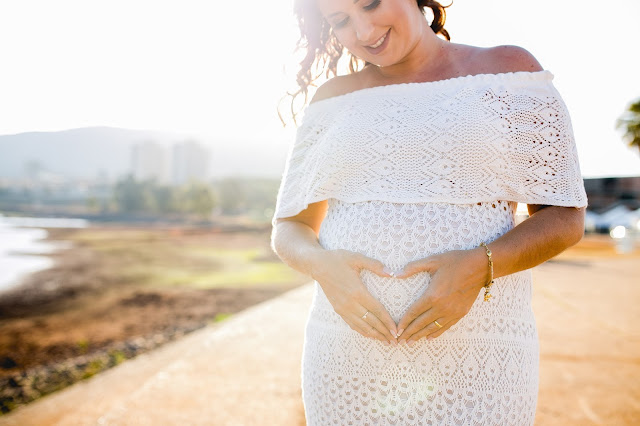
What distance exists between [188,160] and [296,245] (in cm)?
13210

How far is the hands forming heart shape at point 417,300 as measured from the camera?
40.5 inches

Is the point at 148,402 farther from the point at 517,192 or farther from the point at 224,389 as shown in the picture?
the point at 517,192

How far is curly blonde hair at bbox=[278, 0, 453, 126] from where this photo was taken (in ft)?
5.16

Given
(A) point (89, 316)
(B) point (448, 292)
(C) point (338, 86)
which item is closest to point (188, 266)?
(A) point (89, 316)

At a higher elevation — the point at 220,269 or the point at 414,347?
the point at 414,347

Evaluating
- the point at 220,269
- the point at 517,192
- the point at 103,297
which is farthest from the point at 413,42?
Answer: the point at 220,269

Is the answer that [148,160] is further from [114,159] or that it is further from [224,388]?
[224,388]

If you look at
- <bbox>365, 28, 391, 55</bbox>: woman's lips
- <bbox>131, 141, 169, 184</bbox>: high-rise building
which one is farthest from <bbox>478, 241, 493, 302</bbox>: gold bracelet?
<bbox>131, 141, 169, 184</bbox>: high-rise building

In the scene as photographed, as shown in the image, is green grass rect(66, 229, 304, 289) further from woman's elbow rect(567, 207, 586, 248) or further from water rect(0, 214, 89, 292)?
woman's elbow rect(567, 207, 586, 248)

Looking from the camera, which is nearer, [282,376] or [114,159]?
[282,376]

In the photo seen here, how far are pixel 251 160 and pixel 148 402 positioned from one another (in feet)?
508

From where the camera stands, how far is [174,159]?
130750 millimetres

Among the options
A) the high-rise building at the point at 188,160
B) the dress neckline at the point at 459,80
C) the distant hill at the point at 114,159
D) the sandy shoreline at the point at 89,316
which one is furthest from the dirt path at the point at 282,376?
the high-rise building at the point at 188,160
